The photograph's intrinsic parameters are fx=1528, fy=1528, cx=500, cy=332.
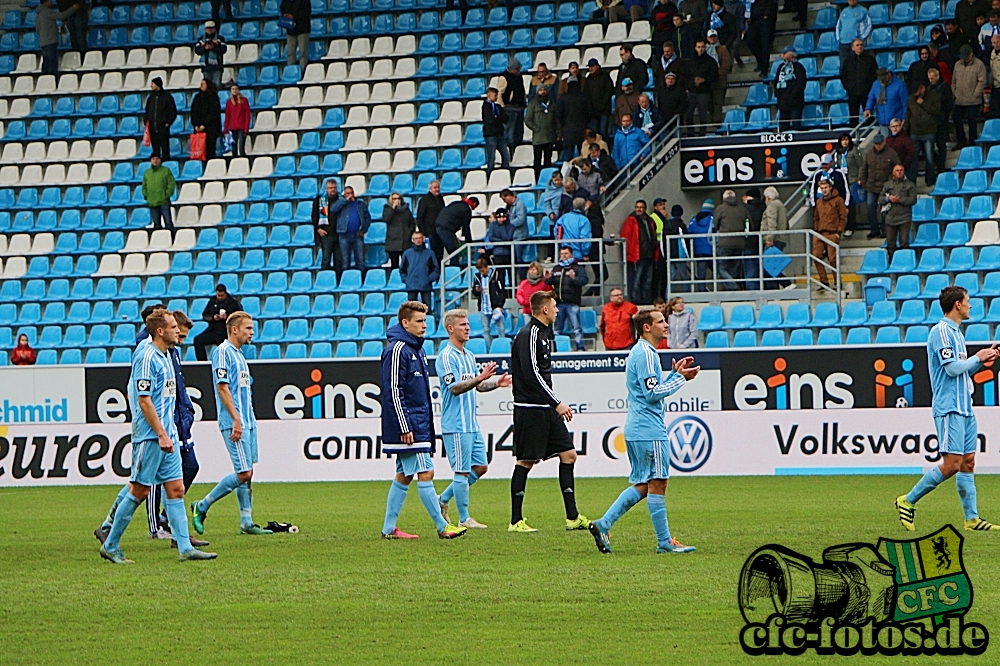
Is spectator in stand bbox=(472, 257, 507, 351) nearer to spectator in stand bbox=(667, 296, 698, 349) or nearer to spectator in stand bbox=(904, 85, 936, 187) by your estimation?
spectator in stand bbox=(667, 296, 698, 349)

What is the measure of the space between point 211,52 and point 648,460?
2248 cm

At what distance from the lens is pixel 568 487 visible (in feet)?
43.7

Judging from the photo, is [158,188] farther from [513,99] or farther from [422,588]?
[422,588]

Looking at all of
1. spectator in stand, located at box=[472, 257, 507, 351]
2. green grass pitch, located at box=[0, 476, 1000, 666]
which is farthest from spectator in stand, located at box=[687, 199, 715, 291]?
green grass pitch, located at box=[0, 476, 1000, 666]

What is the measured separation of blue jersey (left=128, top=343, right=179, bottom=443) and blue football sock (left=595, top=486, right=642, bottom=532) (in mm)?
3300

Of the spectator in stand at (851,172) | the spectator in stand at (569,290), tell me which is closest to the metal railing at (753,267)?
the spectator in stand at (851,172)

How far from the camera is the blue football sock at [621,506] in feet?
36.4

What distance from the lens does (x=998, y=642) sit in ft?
25.1

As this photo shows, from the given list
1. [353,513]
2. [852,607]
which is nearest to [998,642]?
[852,607]

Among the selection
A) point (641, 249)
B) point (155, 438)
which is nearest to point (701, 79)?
point (641, 249)

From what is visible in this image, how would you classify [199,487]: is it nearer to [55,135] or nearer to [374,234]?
[374,234]

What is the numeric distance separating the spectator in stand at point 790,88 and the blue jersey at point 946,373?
15.1m

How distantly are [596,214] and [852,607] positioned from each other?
58.6 feet

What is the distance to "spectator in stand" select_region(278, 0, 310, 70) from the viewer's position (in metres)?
32.1
